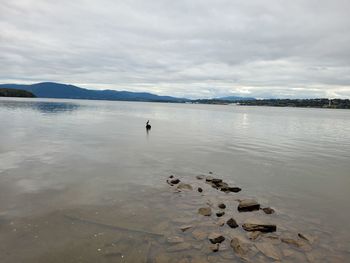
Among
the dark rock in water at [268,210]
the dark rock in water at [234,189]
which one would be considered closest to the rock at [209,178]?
the dark rock in water at [234,189]

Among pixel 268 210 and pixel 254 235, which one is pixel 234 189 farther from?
pixel 254 235

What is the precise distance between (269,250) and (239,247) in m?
1.47

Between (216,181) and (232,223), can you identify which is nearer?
(232,223)

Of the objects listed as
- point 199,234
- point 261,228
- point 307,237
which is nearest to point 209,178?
point 261,228

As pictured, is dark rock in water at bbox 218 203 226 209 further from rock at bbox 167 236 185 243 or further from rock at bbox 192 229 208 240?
rock at bbox 167 236 185 243

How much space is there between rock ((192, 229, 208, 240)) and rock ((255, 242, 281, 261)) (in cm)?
256

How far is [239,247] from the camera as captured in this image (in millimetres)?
12867

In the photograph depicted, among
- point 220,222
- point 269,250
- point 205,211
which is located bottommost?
point 269,250

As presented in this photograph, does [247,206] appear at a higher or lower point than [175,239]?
higher

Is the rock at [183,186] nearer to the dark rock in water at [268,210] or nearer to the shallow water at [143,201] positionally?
the shallow water at [143,201]

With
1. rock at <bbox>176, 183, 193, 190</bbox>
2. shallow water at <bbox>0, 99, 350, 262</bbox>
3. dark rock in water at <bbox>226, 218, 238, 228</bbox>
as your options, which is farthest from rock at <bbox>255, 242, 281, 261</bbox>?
rock at <bbox>176, 183, 193, 190</bbox>

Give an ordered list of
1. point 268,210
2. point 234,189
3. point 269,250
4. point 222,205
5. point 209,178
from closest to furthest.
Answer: point 269,250
point 268,210
point 222,205
point 234,189
point 209,178

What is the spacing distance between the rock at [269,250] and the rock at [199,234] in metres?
2.56

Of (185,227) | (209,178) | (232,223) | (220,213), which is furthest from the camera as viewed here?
(209,178)
